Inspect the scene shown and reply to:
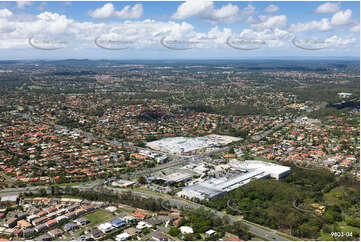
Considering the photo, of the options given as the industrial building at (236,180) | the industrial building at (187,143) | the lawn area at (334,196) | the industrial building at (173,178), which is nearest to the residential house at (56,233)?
the industrial building at (236,180)

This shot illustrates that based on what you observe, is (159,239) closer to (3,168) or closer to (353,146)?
(3,168)

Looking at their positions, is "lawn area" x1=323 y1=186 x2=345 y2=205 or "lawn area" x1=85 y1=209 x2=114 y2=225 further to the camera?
"lawn area" x1=323 y1=186 x2=345 y2=205

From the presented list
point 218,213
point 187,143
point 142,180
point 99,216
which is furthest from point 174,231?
point 187,143

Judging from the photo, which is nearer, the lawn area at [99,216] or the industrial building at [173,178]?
the lawn area at [99,216]

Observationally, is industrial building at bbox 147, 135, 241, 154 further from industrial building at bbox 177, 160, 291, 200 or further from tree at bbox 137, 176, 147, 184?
tree at bbox 137, 176, 147, 184

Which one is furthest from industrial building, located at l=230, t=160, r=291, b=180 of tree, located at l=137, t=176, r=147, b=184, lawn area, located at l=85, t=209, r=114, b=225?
lawn area, located at l=85, t=209, r=114, b=225

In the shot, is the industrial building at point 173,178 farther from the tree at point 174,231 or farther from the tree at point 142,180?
the tree at point 174,231

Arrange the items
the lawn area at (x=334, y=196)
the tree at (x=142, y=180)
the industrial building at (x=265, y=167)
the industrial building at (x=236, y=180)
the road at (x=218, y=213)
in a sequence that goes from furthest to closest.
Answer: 1. the industrial building at (x=265, y=167)
2. the tree at (x=142, y=180)
3. the industrial building at (x=236, y=180)
4. the lawn area at (x=334, y=196)
5. the road at (x=218, y=213)
